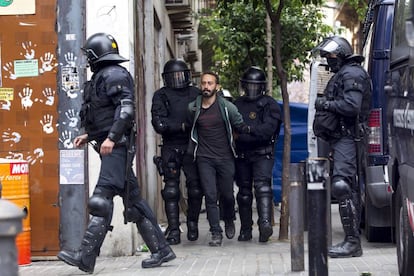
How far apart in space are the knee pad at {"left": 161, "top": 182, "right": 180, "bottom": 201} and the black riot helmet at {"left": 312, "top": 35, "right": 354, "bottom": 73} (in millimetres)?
2451

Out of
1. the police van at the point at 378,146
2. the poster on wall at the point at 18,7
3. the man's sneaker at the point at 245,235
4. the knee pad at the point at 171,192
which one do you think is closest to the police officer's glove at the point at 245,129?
the knee pad at the point at 171,192

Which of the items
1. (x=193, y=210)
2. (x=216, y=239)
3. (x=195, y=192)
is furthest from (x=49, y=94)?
(x=216, y=239)

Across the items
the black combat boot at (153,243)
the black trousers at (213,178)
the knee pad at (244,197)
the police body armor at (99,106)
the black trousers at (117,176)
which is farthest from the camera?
the knee pad at (244,197)

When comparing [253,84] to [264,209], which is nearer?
[264,209]

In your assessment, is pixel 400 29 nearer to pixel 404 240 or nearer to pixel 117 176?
pixel 404 240

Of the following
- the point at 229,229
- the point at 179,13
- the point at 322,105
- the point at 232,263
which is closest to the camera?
the point at 232,263

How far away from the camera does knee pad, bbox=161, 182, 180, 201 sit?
1041cm

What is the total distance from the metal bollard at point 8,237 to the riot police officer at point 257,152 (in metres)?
6.80

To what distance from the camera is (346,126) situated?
8836mm

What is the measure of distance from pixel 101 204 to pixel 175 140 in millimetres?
2842

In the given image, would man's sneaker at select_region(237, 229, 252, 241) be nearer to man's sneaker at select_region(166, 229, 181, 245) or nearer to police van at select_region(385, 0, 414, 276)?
man's sneaker at select_region(166, 229, 181, 245)

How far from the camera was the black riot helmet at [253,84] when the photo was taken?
10.6m

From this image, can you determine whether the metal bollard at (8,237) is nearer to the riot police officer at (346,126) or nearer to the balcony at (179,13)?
the riot police officer at (346,126)

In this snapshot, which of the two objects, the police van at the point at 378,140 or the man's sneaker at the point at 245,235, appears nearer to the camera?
the police van at the point at 378,140
